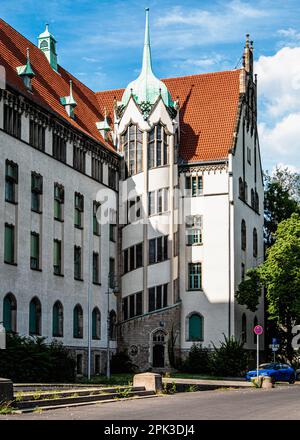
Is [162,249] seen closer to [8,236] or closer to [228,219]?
[228,219]

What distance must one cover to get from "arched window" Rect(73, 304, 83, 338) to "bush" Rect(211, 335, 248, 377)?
8784 mm

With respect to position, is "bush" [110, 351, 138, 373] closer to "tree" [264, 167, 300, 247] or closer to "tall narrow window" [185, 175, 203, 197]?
"tall narrow window" [185, 175, 203, 197]

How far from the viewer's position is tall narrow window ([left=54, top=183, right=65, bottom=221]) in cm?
4911

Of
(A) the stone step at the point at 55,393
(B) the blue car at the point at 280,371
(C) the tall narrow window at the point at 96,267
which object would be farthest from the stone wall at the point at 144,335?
(A) the stone step at the point at 55,393

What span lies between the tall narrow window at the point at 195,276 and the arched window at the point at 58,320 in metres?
12.3

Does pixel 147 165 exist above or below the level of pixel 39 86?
below

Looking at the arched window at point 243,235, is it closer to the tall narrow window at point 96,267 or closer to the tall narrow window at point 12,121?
the tall narrow window at point 96,267

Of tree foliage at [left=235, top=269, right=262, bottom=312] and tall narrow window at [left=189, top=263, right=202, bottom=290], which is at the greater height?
tall narrow window at [left=189, top=263, right=202, bottom=290]

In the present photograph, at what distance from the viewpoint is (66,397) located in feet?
83.5

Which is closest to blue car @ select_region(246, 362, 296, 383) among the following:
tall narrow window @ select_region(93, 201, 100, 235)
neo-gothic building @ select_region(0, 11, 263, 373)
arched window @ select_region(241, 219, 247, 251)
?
neo-gothic building @ select_region(0, 11, 263, 373)

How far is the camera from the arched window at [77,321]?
5069cm
